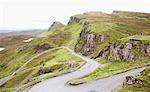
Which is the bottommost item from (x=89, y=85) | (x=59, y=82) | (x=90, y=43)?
(x=90, y=43)

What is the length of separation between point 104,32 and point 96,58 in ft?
103

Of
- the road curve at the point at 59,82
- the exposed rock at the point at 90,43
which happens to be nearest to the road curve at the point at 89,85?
the road curve at the point at 59,82

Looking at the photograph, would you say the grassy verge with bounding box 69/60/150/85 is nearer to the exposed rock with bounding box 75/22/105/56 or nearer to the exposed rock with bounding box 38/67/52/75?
the exposed rock with bounding box 38/67/52/75

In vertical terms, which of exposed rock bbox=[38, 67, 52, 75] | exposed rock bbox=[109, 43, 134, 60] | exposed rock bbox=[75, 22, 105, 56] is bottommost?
exposed rock bbox=[38, 67, 52, 75]

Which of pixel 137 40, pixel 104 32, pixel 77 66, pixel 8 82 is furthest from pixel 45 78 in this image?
pixel 104 32

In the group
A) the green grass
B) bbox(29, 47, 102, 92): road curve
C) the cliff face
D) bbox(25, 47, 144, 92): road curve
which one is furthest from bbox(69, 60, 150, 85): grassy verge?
the green grass

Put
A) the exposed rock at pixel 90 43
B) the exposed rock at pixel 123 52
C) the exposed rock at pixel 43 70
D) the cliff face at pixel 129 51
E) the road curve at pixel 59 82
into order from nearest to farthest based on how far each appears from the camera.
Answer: the road curve at pixel 59 82, the cliff face at pixel 129 51, the exposed rock at pixel 123 52, the exposed rock at pixel 43 70, the exposed rock at pixel 90 43

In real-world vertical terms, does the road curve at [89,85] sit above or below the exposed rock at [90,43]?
above

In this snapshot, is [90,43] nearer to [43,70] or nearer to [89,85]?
[43,70]

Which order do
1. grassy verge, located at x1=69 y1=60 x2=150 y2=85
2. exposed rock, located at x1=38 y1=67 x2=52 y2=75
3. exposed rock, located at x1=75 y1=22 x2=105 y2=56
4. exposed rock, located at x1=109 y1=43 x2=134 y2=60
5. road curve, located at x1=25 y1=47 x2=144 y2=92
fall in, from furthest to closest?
exposed rock, located at x1=75 y1=22 x2=105 y2=56 → exposed rock, located at x1=38 y1=67 x2=52 y2=75 → exposed rock, located at x1=109 y1=43 x2=134 y2=60 → grassy verge, located at x1=69 y1=60 x2=150 y2=85 → road curve, located at x1=25 y1=47 x2=144 y2=92

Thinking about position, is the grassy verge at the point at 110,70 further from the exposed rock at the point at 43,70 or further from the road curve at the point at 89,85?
the exposed rock at the point at 43,70

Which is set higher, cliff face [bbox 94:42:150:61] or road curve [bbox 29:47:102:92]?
cliff face [bbox 94:42:150:61]

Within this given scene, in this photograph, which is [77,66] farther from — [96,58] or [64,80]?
[64,80]

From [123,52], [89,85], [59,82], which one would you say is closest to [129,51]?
[123,52]
